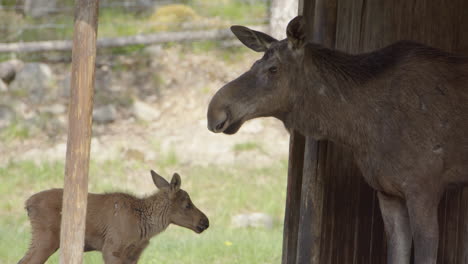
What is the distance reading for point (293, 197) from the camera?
25.5 ft

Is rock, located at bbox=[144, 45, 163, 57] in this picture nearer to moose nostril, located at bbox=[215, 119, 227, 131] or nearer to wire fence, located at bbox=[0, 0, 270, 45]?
wire fence, located at bbox=[0, 0, 270, 45]

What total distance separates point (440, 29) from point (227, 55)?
980 cm

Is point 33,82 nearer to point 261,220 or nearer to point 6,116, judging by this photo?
point 6,116

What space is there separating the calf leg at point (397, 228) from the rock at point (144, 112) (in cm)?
925

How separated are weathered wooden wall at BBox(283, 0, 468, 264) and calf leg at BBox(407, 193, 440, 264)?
996 millimetres

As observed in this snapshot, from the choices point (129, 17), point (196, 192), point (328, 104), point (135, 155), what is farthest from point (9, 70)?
point (328, 104)

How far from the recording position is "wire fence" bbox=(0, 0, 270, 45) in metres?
17.0

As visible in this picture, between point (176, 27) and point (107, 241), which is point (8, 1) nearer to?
point (176, 27)

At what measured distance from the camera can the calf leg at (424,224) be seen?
6352 millimetres

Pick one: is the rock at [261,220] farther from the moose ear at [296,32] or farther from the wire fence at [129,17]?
the moose ear at [296,32]

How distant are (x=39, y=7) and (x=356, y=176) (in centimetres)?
1183

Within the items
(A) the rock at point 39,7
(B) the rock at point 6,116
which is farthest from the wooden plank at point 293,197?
(A) the rock at point 39,7

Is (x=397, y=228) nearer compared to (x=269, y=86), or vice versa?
(x=269, y=86)

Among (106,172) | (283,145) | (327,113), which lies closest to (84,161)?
(327,113)
